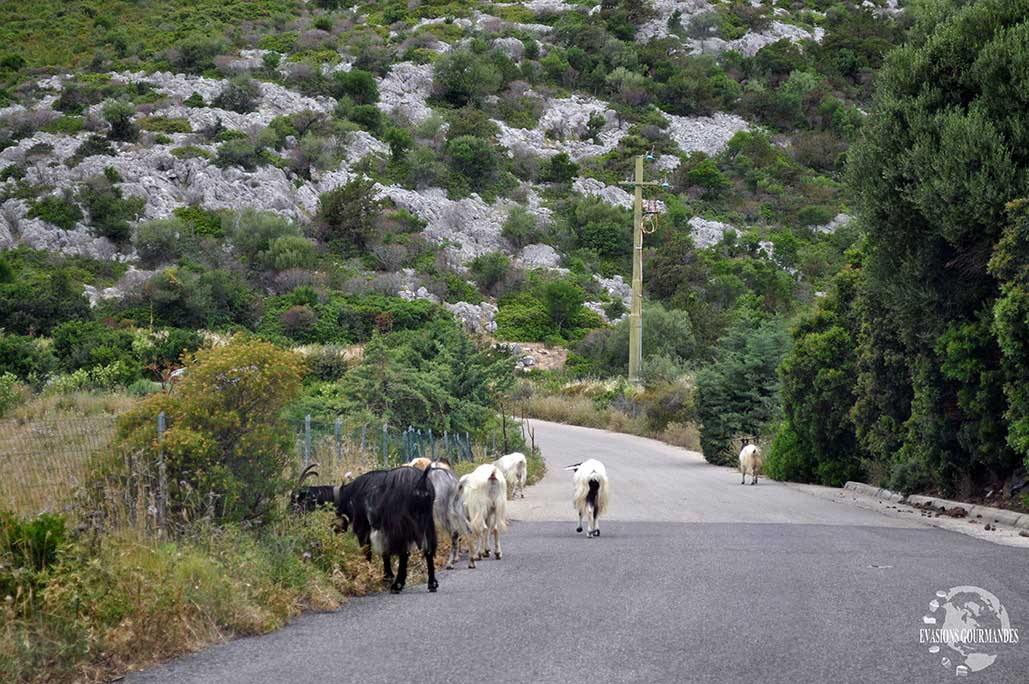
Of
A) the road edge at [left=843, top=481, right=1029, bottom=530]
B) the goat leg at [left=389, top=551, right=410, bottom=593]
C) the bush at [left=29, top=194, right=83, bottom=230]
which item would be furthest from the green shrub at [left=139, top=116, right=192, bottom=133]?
the goat leg at [left=389, top=551, right=410, bottom=593]

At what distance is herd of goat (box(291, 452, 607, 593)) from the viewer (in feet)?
39.7

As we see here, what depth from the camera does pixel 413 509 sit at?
39.6 feet

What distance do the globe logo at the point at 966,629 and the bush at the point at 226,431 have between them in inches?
261

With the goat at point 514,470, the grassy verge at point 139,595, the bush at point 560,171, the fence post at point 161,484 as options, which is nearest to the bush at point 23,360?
the goat at point 514,470

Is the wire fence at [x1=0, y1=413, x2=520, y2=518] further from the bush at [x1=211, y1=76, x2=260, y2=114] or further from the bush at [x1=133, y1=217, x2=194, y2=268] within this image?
the bush at [x1=211, y1=76, x2=260, y2=114]

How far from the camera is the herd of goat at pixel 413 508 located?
476 inches

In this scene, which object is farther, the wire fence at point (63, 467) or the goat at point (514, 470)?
the goat at point (514, 470)

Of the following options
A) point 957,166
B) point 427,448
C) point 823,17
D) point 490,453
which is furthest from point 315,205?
point 823,17

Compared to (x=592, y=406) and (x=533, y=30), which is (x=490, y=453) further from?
(x=533, y=30)

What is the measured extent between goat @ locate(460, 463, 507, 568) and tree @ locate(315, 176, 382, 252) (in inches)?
2305

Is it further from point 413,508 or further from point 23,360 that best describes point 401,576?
point 23,360

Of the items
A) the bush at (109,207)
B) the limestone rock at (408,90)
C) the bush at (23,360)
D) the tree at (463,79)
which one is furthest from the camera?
the tree at (463,79)

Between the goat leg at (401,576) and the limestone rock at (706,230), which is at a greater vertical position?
the limestone rock at (706,230)

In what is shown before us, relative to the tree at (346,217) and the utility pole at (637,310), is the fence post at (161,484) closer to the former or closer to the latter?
the utility pole at (637,310)
